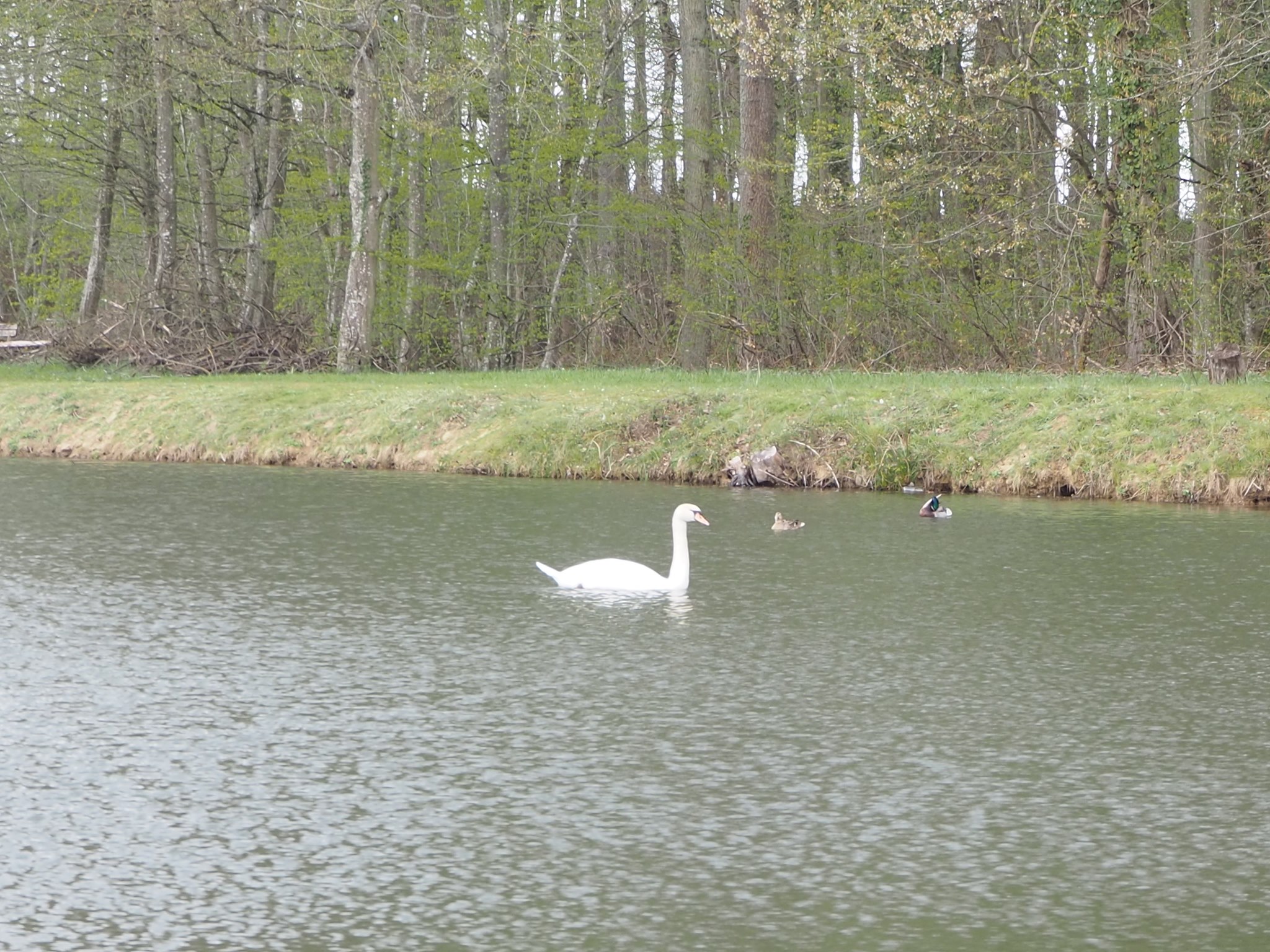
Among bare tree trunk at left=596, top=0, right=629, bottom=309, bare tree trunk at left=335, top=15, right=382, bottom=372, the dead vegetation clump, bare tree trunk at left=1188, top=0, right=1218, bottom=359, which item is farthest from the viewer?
bare tree trunk at left=596, top=0, right=629, bottom=309

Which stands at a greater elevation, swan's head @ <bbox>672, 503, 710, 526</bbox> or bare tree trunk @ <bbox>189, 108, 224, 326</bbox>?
bare tree trunk @ <bbox>189, 108, 224, 326</bbox>

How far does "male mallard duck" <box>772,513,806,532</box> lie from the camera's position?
15375mm

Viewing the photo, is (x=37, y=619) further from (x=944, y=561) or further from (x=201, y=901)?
(x=944, y=561)

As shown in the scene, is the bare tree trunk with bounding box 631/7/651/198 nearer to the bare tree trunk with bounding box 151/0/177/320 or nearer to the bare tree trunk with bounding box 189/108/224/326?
the bare tree trunk with bounding box 189/108/224/326

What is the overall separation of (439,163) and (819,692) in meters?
26.4

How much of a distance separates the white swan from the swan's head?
1.18 ft

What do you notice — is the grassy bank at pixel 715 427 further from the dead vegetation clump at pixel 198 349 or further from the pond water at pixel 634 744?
the dead vegetation clump at pixel 198 349

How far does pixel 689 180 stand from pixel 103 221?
558 inches

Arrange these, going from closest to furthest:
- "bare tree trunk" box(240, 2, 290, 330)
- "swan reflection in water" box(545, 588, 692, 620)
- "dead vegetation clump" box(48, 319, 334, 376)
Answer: "swan reflection in water" box(545, 588, 692, 620)
"dead vegetation clump" box(48, 319, 334, 376)
"bare tree trunk" box(240, 2, 290, 330)

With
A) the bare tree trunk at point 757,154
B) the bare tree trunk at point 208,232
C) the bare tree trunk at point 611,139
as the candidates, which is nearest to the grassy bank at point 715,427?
the bare tree trunk at point 757,154

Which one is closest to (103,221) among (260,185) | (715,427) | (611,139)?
(260,185)

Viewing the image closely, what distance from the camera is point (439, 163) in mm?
34062

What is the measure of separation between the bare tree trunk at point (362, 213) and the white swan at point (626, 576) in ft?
57.5

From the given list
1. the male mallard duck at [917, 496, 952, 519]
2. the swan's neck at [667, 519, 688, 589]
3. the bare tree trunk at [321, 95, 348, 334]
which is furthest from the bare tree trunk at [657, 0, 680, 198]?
the swan's neck at [667, 519, 688, 589]
